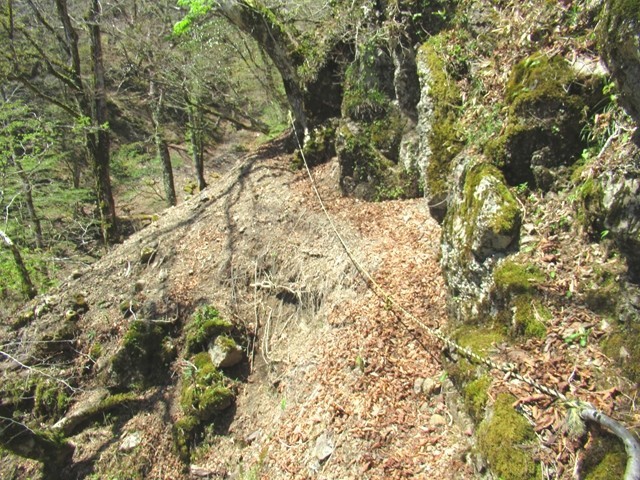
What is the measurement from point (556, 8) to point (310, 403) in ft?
18.3

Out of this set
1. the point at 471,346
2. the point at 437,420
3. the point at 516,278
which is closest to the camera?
the point at 516,278

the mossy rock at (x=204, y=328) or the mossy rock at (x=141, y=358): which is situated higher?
the mossy rock at (x=204, y=328)

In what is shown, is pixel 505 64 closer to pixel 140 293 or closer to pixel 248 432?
pixel 248 432

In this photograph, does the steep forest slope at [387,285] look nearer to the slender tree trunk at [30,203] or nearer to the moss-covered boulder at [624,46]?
the moss-covered boulder at [624,46]

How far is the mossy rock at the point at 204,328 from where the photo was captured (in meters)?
7.27

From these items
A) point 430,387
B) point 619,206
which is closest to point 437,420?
point 430,387

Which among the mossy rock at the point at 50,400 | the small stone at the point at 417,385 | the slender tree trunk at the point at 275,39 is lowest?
the mossy rock at the point at 50,400

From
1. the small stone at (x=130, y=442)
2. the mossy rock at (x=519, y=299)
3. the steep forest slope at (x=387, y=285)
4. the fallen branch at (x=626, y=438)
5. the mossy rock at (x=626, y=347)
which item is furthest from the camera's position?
the small stone at (x=130, y=442)

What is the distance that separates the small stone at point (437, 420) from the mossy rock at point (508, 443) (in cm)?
75

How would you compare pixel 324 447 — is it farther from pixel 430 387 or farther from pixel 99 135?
pixel 99 135

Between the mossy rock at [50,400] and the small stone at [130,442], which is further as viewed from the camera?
the mossy rock at [50,400]

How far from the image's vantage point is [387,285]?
5.76 meters

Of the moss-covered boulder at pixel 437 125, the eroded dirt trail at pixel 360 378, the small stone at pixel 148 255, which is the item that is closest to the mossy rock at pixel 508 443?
the eroded dirt trail at pixel 360 378

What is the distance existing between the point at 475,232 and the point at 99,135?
10.7 meters
